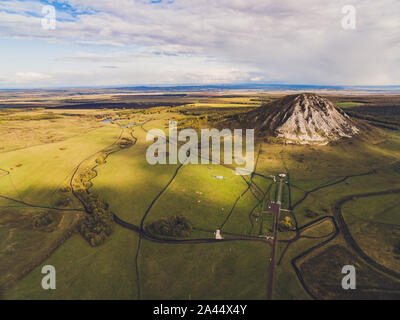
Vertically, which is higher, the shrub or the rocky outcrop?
the rocky outcrop

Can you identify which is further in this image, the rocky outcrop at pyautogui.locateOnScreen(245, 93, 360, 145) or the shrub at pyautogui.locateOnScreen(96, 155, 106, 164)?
the rocky outcrop at pyautogui.locateOnScreen(245, 93, 360, 145)

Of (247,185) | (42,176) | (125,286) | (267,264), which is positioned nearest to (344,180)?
(247,185)

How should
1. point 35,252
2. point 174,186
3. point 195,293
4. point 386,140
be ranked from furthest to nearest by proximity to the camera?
point 386,140 < point 174,186 < point 35,252 < point 195,293

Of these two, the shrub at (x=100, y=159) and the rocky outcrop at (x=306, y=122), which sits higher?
the rocky outcrop at (x=306, y=122)

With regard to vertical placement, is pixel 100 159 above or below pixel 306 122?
below

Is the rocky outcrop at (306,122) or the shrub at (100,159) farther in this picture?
the rocky outcrop at (306,122)

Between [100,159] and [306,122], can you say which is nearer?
[100,159]

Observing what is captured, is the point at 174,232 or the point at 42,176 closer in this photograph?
the point at 174,232

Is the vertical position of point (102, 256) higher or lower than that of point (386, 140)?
lower
